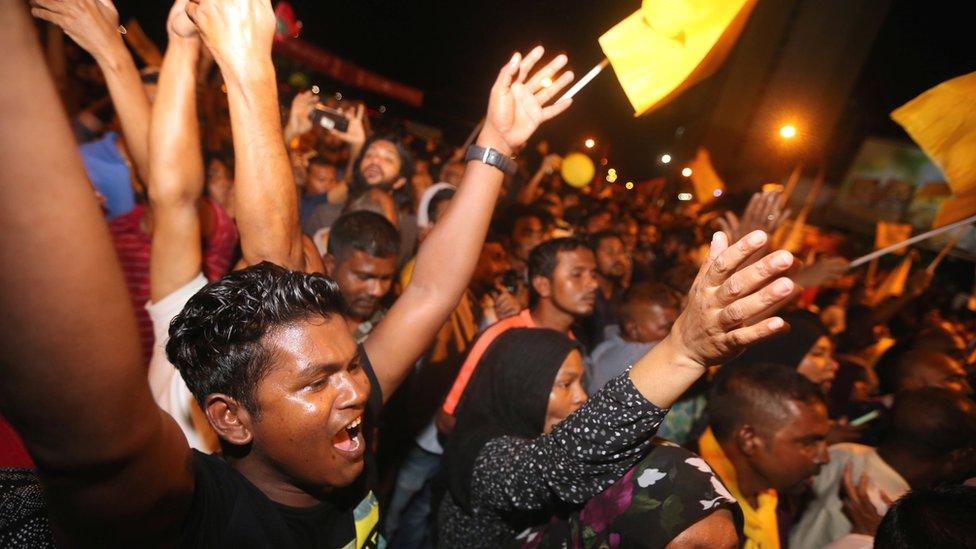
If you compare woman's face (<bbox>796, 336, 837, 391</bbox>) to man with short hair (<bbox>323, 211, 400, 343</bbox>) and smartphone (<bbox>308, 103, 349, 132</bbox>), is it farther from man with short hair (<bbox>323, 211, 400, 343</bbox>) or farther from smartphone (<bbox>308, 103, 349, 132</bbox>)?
smartphone (<bbox>308, 103, 349, 132</bbox>)

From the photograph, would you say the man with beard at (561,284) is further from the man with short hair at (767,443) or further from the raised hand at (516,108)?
the raised hand at (516,108)

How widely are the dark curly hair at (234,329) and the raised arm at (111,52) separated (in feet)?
3.61

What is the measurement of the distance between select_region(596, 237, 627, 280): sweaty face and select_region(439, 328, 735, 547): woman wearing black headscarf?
10.4 ft

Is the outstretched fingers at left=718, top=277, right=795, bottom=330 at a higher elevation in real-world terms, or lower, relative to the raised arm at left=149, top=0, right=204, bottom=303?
lower

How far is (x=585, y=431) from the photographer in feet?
4.78

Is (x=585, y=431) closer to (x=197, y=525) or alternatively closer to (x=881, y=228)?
(x=197, y=525)

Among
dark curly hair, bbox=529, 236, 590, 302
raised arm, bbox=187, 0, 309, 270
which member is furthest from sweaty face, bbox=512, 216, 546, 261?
raised arm, bbox=187, 0, 309, 270

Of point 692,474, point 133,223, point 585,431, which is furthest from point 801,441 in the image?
point 133,223

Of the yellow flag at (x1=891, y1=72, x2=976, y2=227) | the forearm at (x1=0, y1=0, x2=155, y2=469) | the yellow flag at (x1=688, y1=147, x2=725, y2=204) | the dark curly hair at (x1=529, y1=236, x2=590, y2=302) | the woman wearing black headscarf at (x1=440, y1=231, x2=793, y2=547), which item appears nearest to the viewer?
the forearm at (x1=0, y1=0, x2=155, y2=469)

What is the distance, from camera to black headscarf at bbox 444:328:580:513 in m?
2.35

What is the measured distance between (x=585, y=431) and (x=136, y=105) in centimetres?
218

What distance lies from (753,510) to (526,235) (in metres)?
3.74

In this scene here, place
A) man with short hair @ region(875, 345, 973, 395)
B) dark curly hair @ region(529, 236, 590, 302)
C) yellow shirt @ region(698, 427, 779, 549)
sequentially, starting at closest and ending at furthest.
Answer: yellow shirt @ region(698, 427, 779, 549) < dark curly hair @ region(529, 236, 590, 302) < man with short hair @ region(875, 345, 973, 395)

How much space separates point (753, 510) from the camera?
2.33 m
